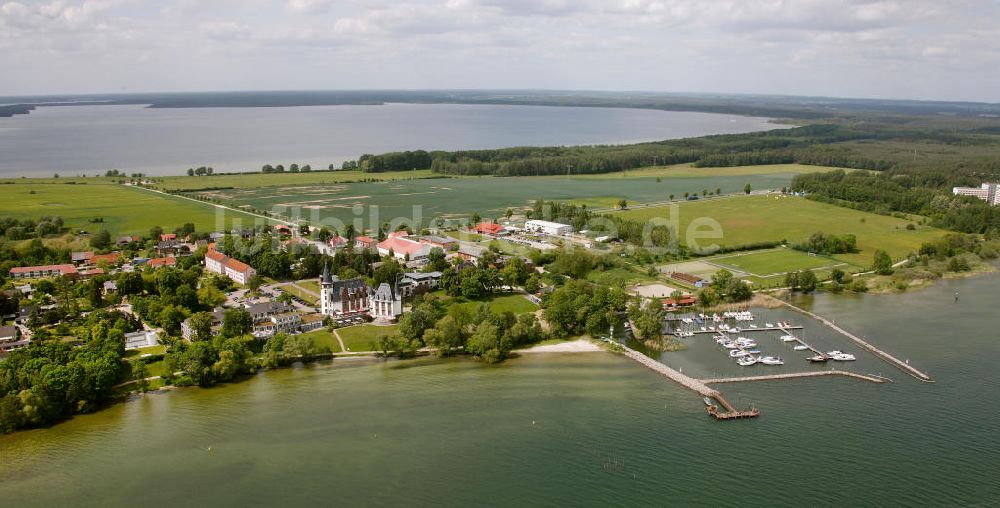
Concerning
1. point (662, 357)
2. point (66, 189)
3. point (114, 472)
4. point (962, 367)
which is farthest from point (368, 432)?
point (66, 189)

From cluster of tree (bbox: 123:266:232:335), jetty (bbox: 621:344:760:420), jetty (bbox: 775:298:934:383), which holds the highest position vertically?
cluster of tree (bbox: 123:266:232:335)

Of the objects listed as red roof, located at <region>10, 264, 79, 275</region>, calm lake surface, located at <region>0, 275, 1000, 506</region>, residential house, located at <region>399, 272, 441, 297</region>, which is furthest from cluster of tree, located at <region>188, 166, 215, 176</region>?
calm lake surface, located at <region>0, 275, 1000, 506</region>

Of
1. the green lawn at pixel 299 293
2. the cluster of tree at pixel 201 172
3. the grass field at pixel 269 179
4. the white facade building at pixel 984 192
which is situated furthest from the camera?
the cluster of tree at pixel 201 172

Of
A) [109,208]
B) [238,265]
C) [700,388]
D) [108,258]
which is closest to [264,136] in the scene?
[109,208]

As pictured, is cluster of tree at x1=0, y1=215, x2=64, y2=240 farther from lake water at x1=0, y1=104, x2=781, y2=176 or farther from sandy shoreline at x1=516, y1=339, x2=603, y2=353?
sandy shoreline at x1=516, y1=339, x2=603, y2=353

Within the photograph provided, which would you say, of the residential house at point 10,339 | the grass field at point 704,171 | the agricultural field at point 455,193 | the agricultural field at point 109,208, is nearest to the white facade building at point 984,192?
the agricultural field at point 455,193

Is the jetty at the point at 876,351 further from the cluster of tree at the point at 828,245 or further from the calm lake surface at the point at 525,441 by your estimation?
the cluster of tree at the point at 828,245
